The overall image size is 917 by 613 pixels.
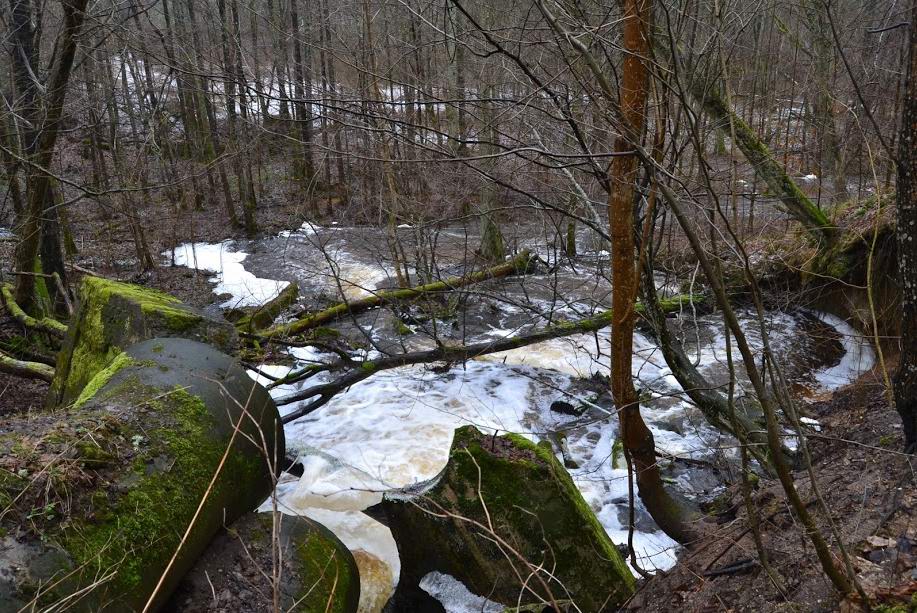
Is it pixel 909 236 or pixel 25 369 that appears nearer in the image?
pixel 909 236

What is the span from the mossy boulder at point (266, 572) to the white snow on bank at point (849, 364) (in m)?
7.06

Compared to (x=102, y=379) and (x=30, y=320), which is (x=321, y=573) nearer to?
(x=102, y=379)

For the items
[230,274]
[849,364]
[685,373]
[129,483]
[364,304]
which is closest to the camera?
[129,483]

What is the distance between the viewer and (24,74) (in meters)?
8.77

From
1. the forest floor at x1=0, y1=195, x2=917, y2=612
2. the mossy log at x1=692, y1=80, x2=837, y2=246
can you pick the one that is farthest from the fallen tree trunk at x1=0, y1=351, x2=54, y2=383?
the mossy log at x1=692, y1=80, x2=837, y2=246

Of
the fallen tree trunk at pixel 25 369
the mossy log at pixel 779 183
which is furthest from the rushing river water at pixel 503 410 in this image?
the fallen tree trunk at pixel 25 369

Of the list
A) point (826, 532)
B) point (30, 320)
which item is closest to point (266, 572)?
point (826, 532)

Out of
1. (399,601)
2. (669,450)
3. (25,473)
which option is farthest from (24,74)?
(669,450)

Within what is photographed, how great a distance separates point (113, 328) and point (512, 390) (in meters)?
5.15

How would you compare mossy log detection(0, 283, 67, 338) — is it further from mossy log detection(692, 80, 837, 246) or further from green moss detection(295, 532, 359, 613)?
mossy log detection(692, 80, 837, 246)

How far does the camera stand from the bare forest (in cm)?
302

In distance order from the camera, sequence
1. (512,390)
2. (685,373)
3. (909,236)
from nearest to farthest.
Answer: (909,236), (685,373), (512,390)

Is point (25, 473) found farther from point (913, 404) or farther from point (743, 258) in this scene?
point (913, 404)

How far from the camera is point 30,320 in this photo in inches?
309
